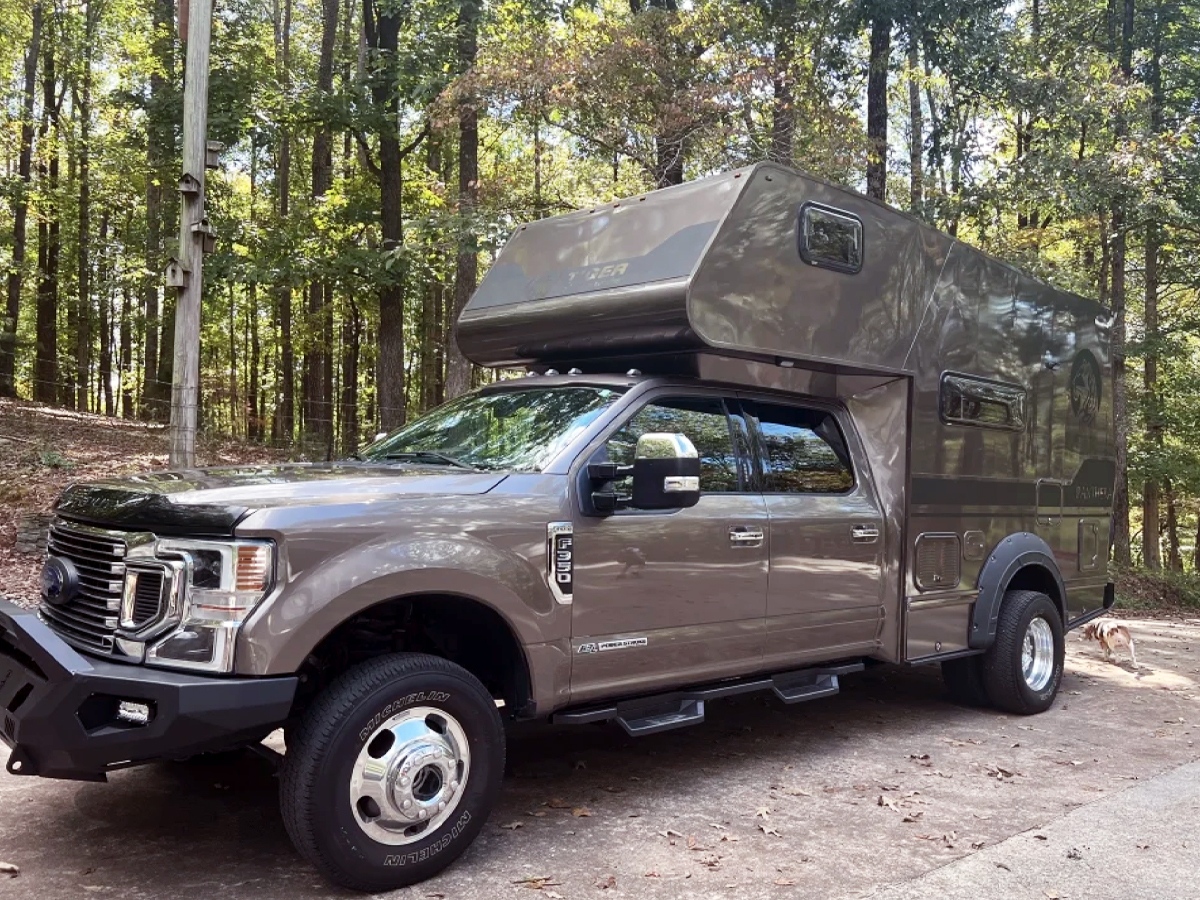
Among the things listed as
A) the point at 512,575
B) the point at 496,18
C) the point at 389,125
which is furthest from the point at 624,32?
the point at 512,575

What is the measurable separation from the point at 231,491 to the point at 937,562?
4.34 m

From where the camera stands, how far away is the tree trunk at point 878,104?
42.4 feet

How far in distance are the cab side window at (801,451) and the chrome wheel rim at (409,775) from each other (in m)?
2.26

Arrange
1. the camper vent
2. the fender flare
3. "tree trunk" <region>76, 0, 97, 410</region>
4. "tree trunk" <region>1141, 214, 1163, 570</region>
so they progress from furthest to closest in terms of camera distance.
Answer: "tree trunk" <region>76, 0, 97, 410</region> → "tree trunk" <region>1141, 214, 1163, 570</region> → the fender flare → the camper vent

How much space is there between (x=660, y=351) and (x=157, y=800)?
10.3 feet

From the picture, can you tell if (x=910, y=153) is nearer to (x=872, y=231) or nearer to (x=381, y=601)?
(x=872, y=231)

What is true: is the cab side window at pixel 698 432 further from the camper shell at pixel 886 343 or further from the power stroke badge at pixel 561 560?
the power stroke badge at pixel 561 560

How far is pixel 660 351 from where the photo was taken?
496cm

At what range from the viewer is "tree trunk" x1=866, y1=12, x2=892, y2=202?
12917 mm

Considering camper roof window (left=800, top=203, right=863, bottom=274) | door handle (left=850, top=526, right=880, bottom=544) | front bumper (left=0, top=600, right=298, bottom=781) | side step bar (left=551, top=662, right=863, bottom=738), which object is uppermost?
camper roof window (left=800, top=203, right=863, bottom=274)

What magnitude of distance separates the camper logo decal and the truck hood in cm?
520

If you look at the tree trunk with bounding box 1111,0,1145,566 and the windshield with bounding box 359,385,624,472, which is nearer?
the windshield with bounding box 359,385,624,472

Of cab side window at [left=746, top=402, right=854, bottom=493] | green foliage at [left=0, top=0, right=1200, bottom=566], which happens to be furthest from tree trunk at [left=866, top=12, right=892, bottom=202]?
cab side window at [left=746, top=402, right=854, bottom=493]

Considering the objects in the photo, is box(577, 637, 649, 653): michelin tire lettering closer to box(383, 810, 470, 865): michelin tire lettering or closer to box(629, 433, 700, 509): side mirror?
box(629, 433, 700, 509): side mirror
